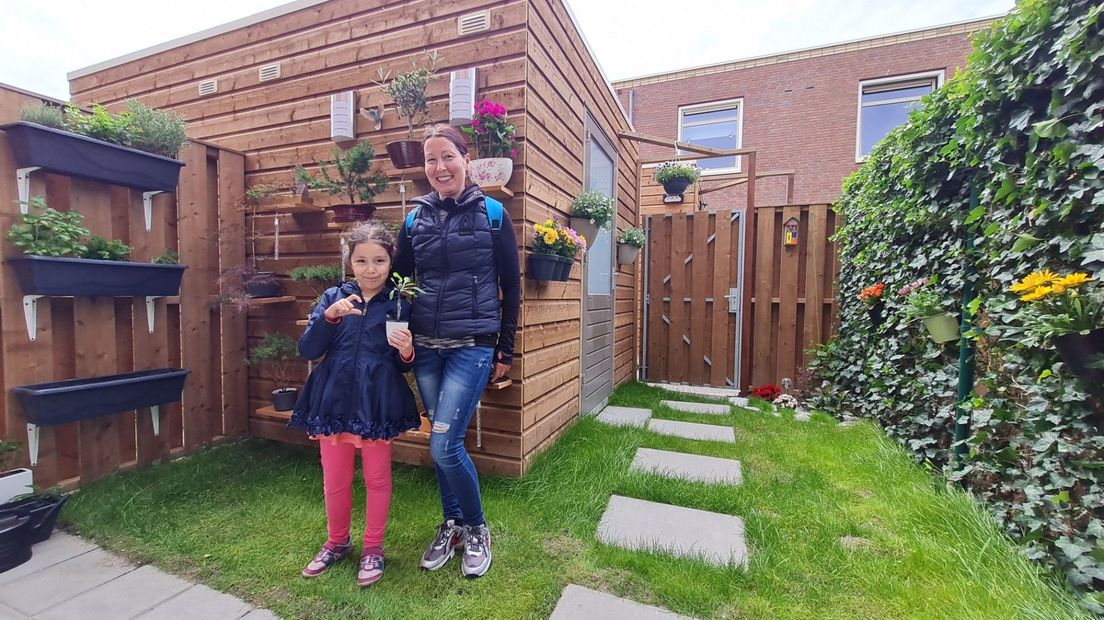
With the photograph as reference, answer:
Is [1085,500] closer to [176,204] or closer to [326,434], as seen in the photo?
[326,434]

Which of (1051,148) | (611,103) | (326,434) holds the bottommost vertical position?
(326,434)

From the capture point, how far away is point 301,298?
9.72ft

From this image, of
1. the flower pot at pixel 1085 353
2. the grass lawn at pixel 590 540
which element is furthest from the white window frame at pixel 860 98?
the flower pot at pixel 1085 353

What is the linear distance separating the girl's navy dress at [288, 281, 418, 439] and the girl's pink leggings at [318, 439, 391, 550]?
0.30 ft

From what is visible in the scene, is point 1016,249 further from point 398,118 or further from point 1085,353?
point 398,118

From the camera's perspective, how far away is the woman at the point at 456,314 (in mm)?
1641

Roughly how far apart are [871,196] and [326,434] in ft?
12.5

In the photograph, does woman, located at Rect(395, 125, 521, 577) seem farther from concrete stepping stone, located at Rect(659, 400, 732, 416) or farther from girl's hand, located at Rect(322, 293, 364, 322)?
concrete stepping stone, located at Rect(659, 400, 732, 416)

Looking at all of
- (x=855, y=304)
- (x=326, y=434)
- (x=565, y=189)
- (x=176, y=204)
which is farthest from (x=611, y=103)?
(x=326, y=434)

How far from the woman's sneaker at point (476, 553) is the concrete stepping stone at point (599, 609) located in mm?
316

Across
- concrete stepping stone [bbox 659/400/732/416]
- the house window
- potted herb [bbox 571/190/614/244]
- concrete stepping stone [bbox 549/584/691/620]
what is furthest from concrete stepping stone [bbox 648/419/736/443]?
the house window

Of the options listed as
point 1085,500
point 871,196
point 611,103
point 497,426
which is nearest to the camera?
point 1085,500

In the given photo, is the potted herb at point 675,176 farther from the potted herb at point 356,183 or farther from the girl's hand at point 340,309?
the girl's hand at point 340,309

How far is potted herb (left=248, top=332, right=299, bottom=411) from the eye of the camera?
2689 mm
